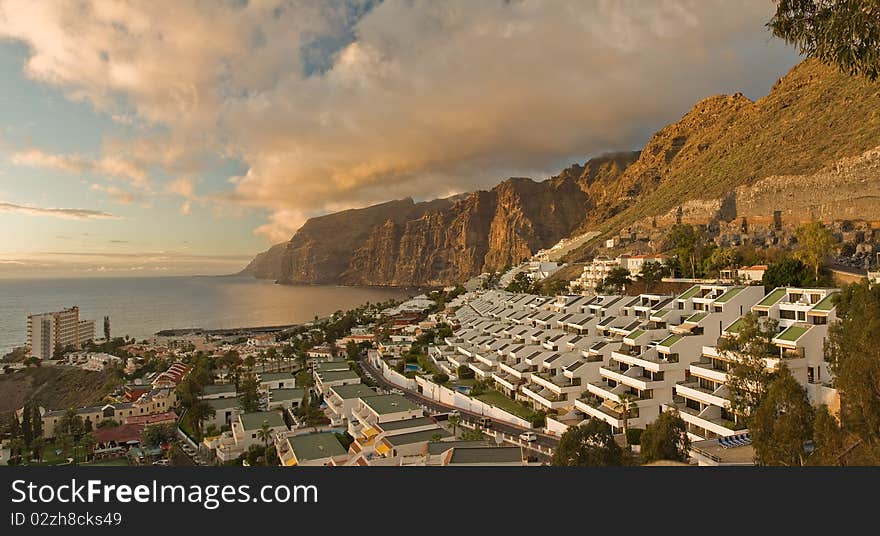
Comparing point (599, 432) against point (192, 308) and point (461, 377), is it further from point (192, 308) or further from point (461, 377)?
point (192, 308)

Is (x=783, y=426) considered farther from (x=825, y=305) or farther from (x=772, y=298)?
(x=772, y=298)

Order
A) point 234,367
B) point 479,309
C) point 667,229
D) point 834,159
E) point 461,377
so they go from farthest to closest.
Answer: point 667,229 → point 834,159 → point 479,309 → point 234,367 → point 461,377

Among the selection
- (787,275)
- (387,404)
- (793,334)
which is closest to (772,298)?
(793,334)

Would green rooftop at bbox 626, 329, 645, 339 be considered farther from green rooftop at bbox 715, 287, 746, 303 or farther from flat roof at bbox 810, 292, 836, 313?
flat roof at bbox 810, 292, 836, 313

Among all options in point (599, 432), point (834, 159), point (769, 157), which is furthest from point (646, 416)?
point (769, 157)

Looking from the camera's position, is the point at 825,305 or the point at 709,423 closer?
the point at 709,423

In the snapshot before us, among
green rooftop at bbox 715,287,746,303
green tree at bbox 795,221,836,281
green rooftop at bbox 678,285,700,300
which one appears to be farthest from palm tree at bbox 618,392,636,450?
green tree at bbox 795,221,836,281
